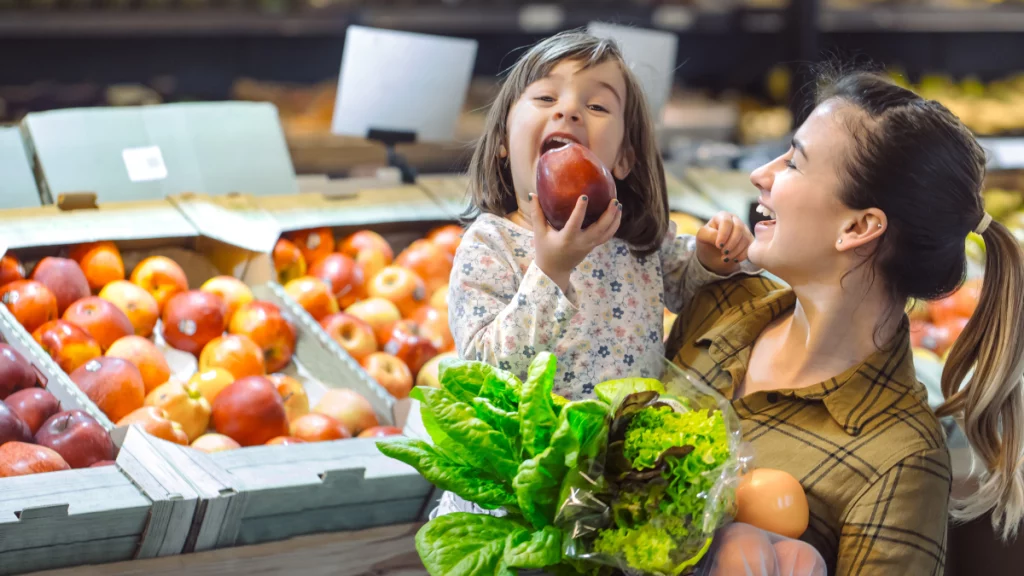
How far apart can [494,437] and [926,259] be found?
2.04ft

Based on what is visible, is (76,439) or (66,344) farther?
(66,344)

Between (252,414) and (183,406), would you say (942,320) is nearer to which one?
(252,414)

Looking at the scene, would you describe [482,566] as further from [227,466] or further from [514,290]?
[227,466]

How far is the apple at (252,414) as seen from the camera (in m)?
1.91

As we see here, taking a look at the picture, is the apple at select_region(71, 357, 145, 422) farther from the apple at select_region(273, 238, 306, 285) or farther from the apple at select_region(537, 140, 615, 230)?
the apple at select_region(537, 140, 615, 230)

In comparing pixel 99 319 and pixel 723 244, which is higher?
pixel 723 244

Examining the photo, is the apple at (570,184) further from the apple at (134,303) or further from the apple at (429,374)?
the apple at (134,303)

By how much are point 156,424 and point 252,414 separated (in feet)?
0.56

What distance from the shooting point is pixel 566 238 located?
49.8 inches

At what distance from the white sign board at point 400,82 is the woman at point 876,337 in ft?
4.60

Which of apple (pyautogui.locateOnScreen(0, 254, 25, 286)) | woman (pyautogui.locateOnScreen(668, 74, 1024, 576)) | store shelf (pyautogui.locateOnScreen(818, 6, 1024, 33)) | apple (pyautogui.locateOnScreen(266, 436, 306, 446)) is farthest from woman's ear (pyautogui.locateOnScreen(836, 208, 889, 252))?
store shelf (pyautogui.locateOnScreen(818, 6, 1024, 33))

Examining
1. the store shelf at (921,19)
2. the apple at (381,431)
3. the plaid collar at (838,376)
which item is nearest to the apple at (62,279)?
the apple at (381,431)

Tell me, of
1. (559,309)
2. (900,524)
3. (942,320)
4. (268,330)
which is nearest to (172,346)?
(268,330)

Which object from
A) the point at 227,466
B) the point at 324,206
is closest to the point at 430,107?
the point at 324,206
